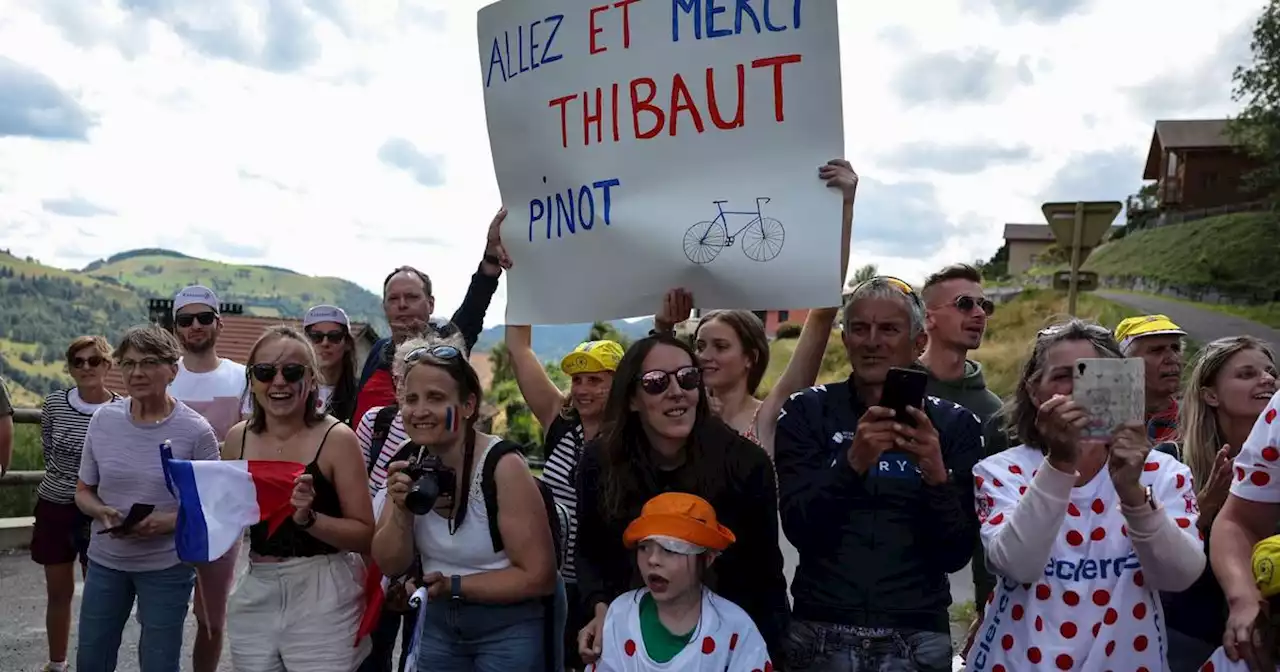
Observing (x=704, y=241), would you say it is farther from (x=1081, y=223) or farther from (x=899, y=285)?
(x=1081, y=223)

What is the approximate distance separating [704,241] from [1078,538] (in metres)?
1.53

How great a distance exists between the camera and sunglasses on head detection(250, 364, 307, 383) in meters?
3.46

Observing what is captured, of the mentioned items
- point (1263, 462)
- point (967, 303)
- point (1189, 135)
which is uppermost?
point (1189, 135)

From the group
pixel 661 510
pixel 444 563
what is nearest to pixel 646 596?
pixel 661 510

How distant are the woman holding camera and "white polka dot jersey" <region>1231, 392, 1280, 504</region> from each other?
6.50 feet

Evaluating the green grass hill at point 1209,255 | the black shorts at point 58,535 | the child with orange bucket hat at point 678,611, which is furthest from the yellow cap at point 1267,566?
the green grass hill at point 1209,255

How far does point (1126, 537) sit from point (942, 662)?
0.60 meters

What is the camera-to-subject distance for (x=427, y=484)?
2.92 m

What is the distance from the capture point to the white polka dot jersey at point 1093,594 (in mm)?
2422

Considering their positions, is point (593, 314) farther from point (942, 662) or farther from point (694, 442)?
point (942, 662)

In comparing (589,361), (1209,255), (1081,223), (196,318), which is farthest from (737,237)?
(1209,255)

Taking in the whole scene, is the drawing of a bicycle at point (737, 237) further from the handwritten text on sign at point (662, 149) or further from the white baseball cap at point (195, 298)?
the white baseball cap at point (195, 298)

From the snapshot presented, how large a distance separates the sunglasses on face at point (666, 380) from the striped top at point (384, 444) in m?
1.24

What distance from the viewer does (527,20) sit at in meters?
3.85
